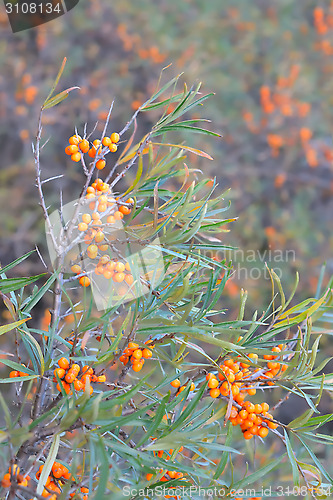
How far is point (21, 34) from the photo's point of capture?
172 cm

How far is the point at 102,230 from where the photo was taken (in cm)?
48

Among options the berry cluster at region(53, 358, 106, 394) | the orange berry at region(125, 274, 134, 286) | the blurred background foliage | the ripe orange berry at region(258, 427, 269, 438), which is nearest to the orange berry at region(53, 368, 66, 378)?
the berry cluster at region(53, 358, 106, 394)

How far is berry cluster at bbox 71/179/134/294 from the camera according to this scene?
461 millimetres

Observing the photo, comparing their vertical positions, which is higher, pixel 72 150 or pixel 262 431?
pixel 72 150

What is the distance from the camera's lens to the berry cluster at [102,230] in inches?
18.1

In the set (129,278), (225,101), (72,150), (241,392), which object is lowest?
(225,101)

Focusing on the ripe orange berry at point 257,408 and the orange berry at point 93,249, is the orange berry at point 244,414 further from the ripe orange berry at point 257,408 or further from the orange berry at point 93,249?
the orange berry at point 93,249

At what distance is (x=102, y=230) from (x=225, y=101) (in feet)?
5.39

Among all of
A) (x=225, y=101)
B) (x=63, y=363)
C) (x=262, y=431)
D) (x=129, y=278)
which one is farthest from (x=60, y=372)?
(x=225, y=101)

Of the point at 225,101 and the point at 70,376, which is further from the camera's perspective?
the point at 225,101

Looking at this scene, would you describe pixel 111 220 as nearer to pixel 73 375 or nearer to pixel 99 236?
pixel 99 236

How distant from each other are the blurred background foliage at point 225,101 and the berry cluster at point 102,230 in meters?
1.02

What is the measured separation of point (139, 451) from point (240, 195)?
154 centimetres

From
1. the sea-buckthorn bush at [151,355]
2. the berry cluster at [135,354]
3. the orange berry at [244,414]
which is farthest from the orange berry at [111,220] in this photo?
the orange berry at [244,414]
